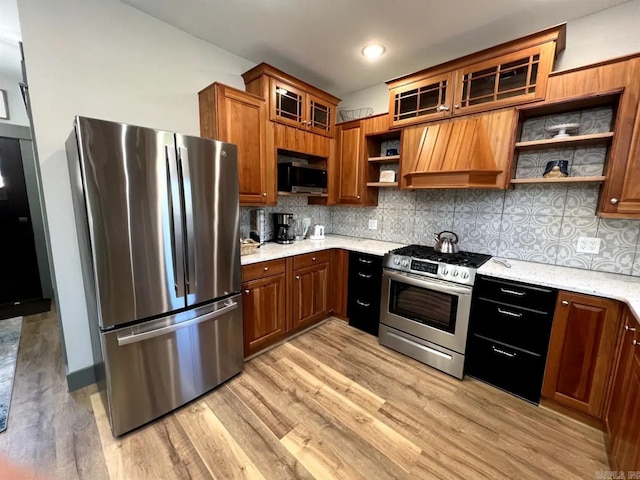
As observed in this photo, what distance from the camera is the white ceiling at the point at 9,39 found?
6.21ft

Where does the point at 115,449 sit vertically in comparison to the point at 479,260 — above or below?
below

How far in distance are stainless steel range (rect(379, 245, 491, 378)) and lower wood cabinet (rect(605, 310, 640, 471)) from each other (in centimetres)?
79

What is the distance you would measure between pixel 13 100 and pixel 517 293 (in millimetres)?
5515

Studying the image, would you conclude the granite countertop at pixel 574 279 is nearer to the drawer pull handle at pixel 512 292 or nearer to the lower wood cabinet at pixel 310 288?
the drawer pull handle at pixel 512 292

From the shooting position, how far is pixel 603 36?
188 centimetres

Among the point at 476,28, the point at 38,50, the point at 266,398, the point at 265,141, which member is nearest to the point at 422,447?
the point at 266,398

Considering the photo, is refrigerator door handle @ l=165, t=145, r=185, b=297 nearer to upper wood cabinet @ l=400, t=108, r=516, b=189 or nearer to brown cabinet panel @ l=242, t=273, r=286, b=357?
brown cabinet panel @ l=242, t=273, r=286, b=357

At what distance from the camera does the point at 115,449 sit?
150cm

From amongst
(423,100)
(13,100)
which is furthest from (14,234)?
(423,100)

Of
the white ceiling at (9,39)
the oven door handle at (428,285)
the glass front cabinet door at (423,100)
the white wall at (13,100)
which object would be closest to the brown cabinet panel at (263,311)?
the oven door handle at (428,285)

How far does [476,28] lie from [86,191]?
2.92 metres

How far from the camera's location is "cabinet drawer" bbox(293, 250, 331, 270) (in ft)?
8.50

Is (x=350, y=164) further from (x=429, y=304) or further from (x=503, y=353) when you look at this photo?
(x=503, y=353)

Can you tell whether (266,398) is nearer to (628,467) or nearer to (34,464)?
(34,464)
